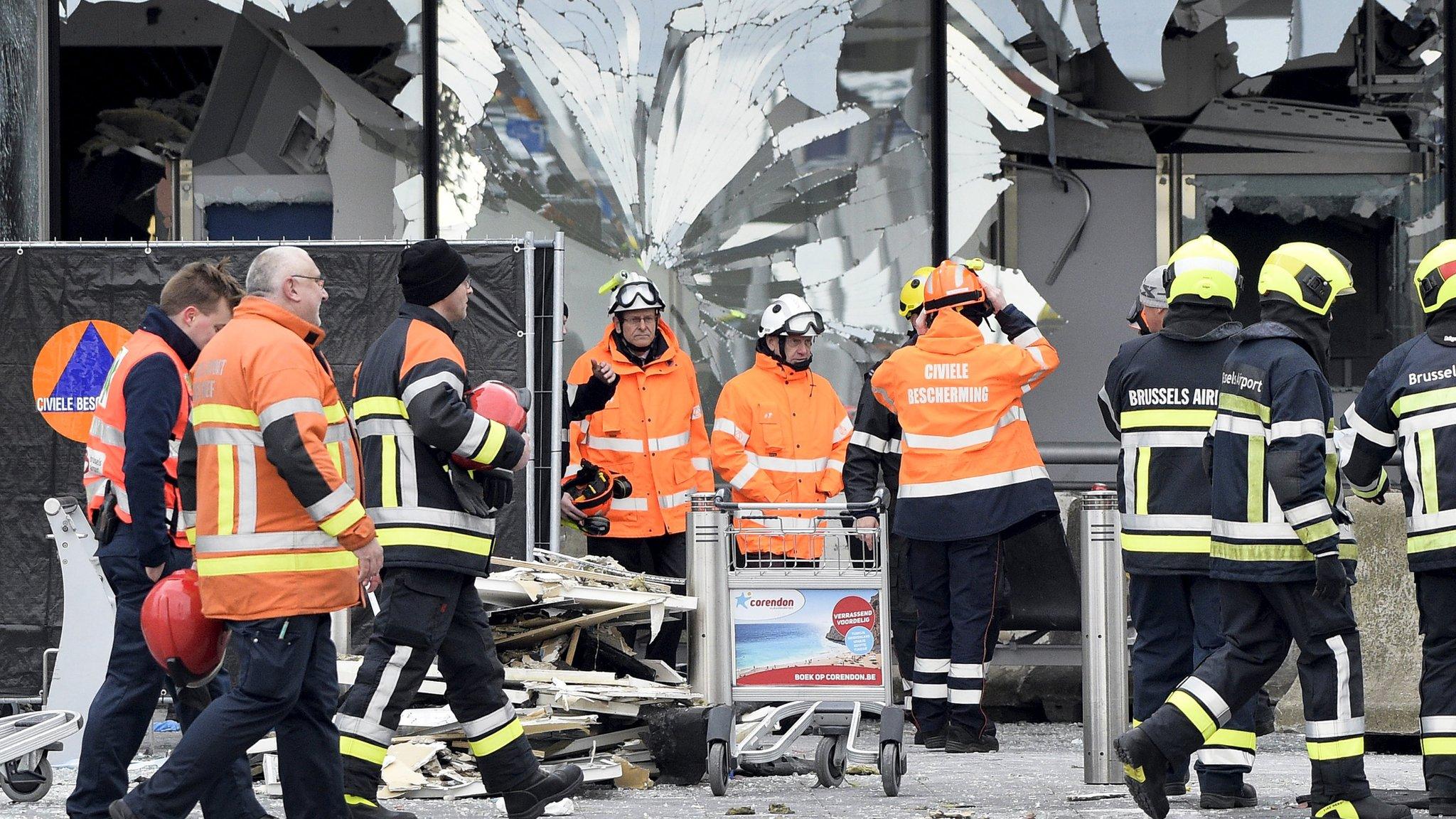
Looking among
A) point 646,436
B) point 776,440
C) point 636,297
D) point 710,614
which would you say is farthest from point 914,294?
point 710,614

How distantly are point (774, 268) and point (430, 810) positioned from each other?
5.22 m

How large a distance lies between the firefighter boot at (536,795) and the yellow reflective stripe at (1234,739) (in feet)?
8.08

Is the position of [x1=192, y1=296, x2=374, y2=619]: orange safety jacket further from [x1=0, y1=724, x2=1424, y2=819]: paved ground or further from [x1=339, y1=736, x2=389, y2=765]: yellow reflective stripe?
[x1=0, y1=724, x2=1424, y2=819]: paved ground

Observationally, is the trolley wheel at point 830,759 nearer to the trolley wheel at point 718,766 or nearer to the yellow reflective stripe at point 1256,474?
the trolley wheel at point 718,766

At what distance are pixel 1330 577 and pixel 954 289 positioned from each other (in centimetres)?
278

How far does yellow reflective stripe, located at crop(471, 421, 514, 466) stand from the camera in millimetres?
6016

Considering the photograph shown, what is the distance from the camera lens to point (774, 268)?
11102 mm

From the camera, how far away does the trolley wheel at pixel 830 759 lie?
7.14 meters

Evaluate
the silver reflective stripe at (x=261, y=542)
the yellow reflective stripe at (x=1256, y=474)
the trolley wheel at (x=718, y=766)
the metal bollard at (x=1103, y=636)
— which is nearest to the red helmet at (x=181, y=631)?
the silver reflective stripe at (x=261, y=542)

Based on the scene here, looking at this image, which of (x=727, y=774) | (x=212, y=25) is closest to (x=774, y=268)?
(x=212, y=25)

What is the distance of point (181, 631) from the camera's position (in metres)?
5.48

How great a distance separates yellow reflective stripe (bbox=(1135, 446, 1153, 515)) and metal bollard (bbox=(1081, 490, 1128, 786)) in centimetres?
18

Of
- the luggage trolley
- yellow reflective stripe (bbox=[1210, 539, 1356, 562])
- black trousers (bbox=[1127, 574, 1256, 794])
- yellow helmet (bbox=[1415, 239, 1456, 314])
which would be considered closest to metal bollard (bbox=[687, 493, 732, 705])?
the luggage trolley

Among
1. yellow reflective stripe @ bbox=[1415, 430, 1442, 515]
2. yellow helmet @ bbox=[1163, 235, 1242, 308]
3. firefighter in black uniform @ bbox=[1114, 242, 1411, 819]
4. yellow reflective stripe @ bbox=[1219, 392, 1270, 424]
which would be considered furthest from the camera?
yellow helmet @ bbox=[1163, 235, 1242, 308]
